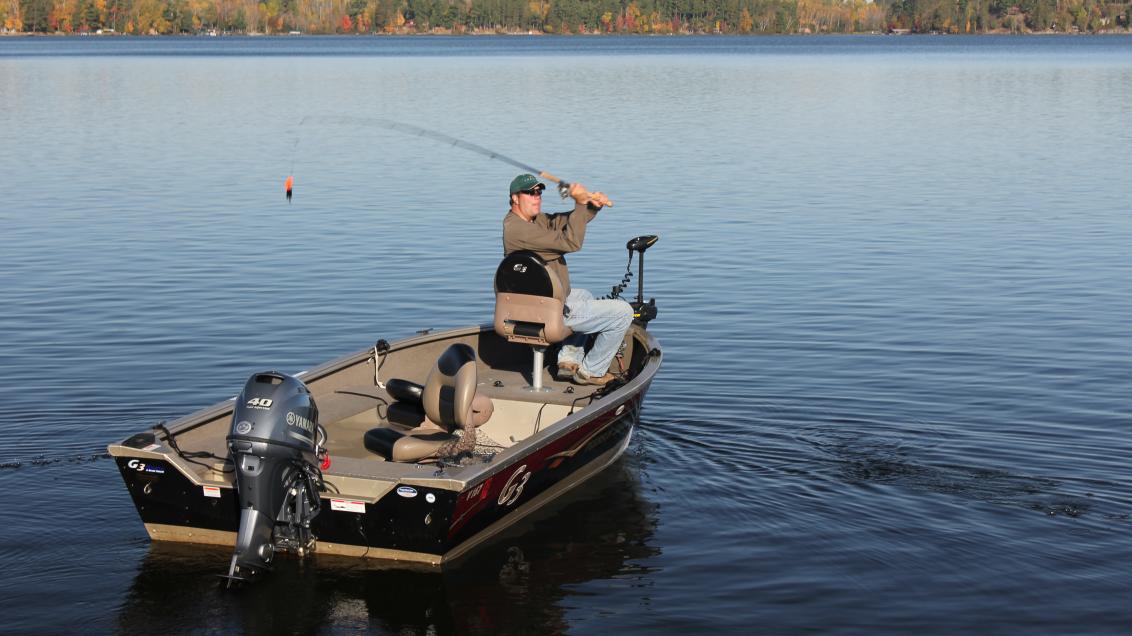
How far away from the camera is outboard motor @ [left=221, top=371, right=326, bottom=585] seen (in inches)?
299

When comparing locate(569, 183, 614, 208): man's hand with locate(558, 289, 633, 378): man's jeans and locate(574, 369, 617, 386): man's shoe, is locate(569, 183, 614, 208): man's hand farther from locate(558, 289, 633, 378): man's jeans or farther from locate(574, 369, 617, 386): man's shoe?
locate(574, 369, 617, 386): man's shoe

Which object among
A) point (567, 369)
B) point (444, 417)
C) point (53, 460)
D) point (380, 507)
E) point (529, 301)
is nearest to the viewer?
point (380, 507)

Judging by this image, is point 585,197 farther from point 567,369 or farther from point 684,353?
point 684,353

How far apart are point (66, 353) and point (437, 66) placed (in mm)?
66736

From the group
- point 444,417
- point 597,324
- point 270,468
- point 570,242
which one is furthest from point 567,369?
point 270,468

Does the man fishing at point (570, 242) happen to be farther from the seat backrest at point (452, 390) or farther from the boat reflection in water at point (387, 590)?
the boat reflection in water at point (387, 590)

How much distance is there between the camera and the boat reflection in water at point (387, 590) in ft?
24.9

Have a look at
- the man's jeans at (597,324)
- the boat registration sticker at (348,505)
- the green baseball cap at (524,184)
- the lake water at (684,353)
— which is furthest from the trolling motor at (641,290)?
the boat registration sticker at (348,505)

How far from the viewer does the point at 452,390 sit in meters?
9.07

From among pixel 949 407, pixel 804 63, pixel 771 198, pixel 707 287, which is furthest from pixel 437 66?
pixel 949 407

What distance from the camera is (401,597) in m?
7.89

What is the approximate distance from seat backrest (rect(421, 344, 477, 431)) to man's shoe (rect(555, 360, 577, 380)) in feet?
5.57

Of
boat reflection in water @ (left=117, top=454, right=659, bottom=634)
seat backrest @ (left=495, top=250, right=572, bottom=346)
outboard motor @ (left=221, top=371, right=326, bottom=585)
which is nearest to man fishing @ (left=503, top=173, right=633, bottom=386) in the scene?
seat backrest @ (left=495, top=250, right=572, bottom=346)

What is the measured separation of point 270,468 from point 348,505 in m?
0.53
